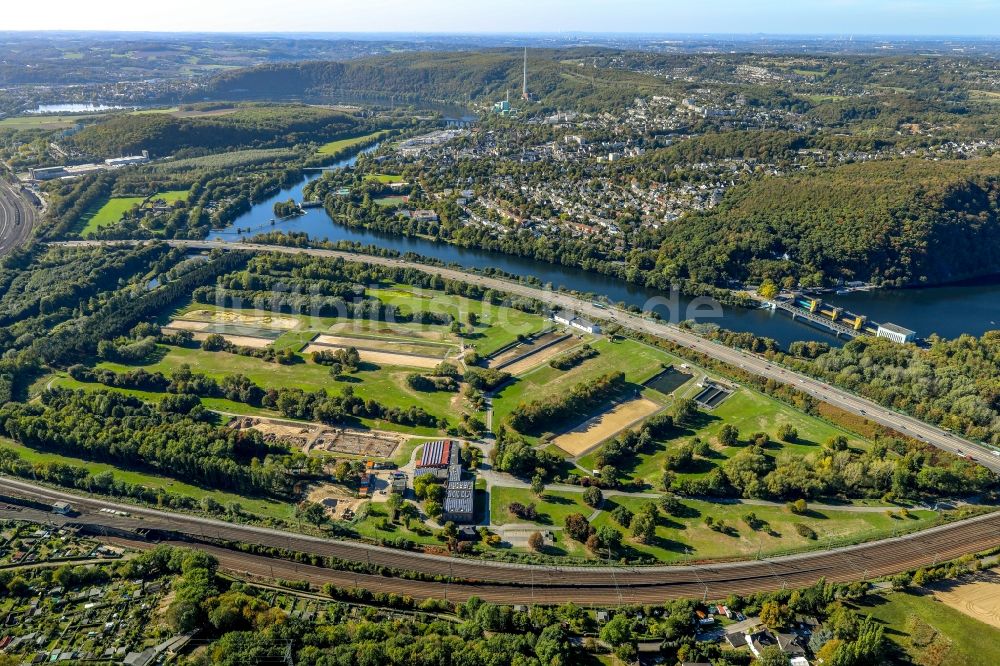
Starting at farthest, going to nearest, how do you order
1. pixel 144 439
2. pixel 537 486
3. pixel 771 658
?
pixel 144 439 → pixel 537 486 → pixel 771 658

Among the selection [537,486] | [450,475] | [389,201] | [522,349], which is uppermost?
[389,201]

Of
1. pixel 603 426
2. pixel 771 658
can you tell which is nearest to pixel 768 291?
pixel 603 426

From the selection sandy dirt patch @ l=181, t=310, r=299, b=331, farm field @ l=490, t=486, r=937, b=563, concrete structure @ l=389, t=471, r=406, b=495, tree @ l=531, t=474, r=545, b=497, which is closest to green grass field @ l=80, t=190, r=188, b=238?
sandy dirt patch @ l=181, t=310, r=299, b=331

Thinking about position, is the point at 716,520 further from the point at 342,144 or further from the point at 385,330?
the point at 342,144

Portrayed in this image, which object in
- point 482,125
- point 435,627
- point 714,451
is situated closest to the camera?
point 435,627

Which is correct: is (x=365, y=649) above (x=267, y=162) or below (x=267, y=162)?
below

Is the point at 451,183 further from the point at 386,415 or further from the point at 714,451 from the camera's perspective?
the point at 714,451

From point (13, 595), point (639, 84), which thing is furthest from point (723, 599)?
point (639, 84)

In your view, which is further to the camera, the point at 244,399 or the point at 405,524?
the point at 244,399
